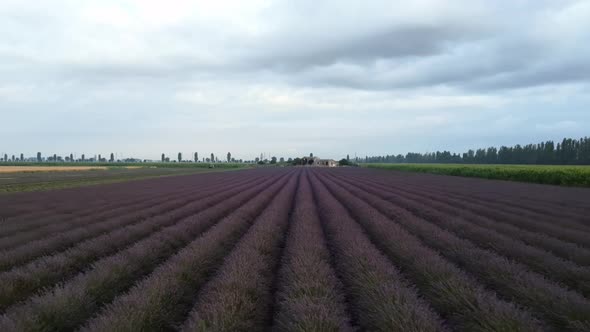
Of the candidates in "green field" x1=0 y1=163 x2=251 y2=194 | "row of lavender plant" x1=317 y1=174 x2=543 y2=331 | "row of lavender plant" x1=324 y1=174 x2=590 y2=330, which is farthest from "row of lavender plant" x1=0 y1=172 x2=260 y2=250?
"green field" x1=0 y1=163 x2=251 y2=194

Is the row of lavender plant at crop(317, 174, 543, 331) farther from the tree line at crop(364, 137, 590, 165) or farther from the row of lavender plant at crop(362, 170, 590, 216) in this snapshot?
the tree line at crop(364, 137, 590, 165)

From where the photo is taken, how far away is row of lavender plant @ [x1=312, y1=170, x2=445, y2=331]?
3180 mm

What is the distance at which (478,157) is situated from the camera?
140500 millimetres

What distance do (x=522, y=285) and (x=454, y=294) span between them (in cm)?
106

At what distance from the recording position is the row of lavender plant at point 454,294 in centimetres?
319

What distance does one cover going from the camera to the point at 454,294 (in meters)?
4.01

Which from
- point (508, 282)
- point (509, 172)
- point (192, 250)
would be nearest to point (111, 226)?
point (192, 250)

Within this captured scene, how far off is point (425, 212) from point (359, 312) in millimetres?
8117

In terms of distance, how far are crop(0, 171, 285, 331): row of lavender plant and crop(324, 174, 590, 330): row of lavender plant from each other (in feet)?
16.0

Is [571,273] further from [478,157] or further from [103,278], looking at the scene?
[478,157]

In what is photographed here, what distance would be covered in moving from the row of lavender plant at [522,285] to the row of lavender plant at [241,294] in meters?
2.98

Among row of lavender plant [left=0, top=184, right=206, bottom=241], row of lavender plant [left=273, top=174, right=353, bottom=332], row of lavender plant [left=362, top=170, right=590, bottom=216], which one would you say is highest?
row of lavender plant [left=273, top=174, right=353, bottom=332]

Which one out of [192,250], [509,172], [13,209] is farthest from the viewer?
[509,172]

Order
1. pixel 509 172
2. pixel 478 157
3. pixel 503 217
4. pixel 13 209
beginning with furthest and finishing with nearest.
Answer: pixel 478 157, pixel 509 172, pixel 13 209, pixel 503 217
